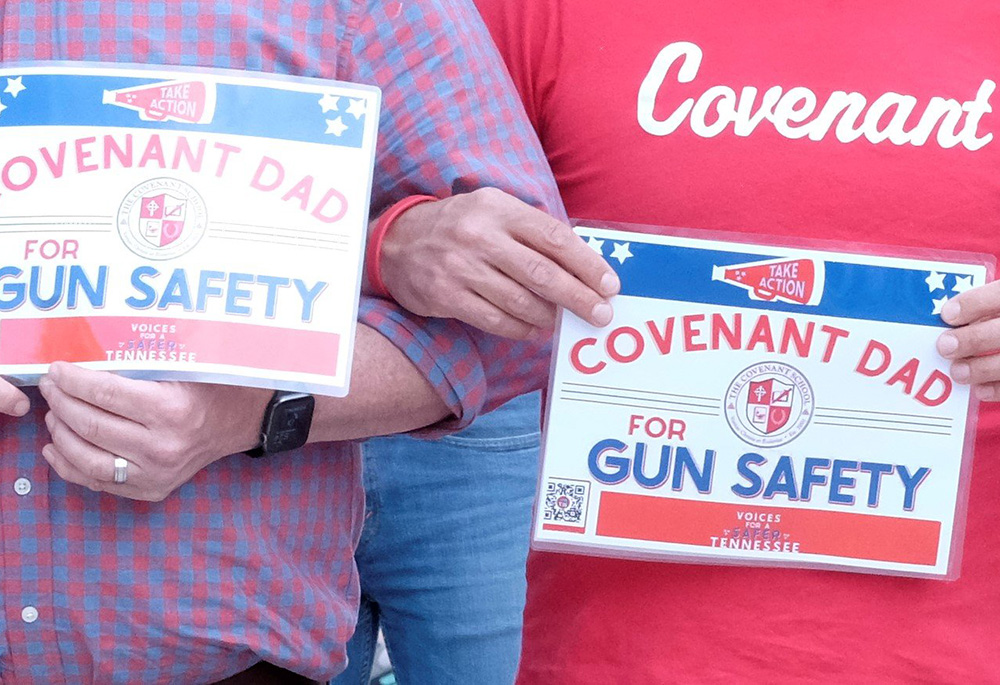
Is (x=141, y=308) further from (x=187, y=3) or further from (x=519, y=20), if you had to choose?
(x=519, y=20)

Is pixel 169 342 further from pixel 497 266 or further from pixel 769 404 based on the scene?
pixel 769 404

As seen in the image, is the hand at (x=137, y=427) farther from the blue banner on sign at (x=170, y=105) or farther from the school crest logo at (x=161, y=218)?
the blue banner on sign at (x=170, y=105)

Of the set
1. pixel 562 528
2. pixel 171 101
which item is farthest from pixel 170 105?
pixel 562 528

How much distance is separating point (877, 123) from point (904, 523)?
0.40m

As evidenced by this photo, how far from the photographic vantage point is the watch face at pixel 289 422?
4.51 ft

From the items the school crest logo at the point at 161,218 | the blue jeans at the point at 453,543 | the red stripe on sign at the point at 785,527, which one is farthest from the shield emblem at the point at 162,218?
the blue jeans at the point at 453,543

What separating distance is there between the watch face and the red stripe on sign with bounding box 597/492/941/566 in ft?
1.00

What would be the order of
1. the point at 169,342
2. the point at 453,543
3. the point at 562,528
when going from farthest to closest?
1. the point at 453,543
2. the point at 562,528
3. the point at 169,342

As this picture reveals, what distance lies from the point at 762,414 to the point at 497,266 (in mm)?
292

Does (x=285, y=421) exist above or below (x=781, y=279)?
below

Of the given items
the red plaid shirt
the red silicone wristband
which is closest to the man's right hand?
the red plaid shirt

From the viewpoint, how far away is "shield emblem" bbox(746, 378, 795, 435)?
4.41ft

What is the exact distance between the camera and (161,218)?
128 cm

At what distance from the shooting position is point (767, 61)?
1417 mm
